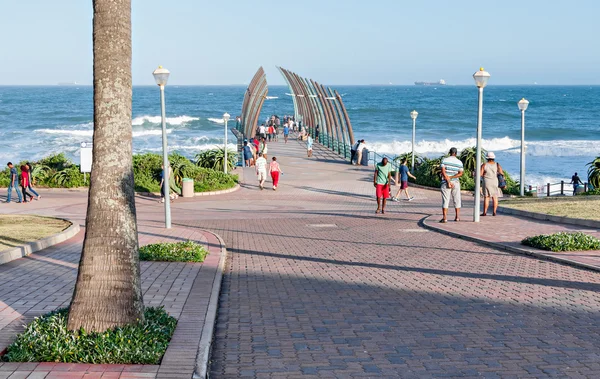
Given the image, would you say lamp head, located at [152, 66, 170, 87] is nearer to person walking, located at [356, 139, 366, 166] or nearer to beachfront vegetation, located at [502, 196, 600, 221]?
beachfront vegetation, located at [502, 196, 600, 221]

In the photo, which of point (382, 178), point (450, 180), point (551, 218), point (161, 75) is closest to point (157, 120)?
point (382, 178)

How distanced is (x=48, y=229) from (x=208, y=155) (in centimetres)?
1626

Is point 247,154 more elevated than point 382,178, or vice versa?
point 382,178

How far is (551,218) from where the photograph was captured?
1672 centimetres

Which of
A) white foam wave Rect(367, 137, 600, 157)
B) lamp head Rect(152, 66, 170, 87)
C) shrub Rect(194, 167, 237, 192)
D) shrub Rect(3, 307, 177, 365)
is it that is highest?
lamp head Rect(152, 66, 170, 87)

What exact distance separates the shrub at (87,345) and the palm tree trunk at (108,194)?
15 cm

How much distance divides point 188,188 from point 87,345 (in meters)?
18.6

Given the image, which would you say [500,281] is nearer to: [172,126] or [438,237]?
[438,237]

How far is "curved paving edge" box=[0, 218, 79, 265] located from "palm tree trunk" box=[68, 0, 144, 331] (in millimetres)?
5684

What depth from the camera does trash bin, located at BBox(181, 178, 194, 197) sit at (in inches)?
967

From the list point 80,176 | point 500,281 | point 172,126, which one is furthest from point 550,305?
point 172,126

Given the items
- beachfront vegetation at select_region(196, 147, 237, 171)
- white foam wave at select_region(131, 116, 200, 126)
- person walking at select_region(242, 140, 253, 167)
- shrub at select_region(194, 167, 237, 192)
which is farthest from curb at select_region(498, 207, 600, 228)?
white foam wave at select_region(131, 116, 200, 126)

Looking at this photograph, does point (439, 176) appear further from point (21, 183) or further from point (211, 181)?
point (21, 183)

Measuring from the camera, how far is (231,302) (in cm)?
905
